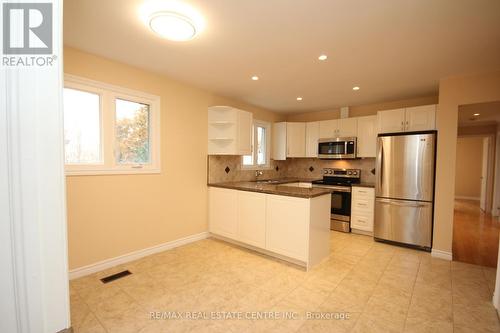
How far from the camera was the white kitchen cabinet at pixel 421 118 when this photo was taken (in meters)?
3.40

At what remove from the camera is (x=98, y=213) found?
8.77ft

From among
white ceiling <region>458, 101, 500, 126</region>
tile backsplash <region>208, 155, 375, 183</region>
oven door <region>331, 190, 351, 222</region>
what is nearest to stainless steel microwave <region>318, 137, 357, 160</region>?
tile backsplash <region>208, 155, 375, 183</region>

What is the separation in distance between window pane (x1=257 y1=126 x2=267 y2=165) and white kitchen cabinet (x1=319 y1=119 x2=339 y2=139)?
1233 millimetres

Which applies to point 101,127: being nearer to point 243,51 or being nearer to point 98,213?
point 98,213

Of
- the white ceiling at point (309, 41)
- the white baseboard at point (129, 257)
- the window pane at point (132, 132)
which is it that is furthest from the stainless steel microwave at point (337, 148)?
the window pane at point (132, 132)

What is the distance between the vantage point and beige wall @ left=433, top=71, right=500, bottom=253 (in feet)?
9.82

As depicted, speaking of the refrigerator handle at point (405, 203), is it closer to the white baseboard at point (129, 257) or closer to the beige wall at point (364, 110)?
the beige wall at point (364, 110)

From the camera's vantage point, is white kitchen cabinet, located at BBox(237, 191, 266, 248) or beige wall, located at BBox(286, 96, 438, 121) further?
beige wall, located at BBox(286, 96, 438, 121)

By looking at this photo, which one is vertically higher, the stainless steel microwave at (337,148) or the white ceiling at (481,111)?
the white ceiling at (481,111)

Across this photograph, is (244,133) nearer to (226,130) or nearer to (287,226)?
(226,130)

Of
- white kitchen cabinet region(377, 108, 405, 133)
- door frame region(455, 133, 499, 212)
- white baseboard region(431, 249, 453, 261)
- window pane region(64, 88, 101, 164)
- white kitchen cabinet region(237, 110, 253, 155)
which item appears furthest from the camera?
door frame region(455, 133, 499, 212)

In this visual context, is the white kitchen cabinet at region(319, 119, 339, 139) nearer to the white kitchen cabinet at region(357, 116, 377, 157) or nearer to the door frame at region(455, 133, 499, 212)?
the white kitchen cabinet at region(357, 116, 377, 157)

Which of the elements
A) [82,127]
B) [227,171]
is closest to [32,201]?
[82,127]

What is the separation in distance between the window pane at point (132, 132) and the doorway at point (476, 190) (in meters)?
4.43
